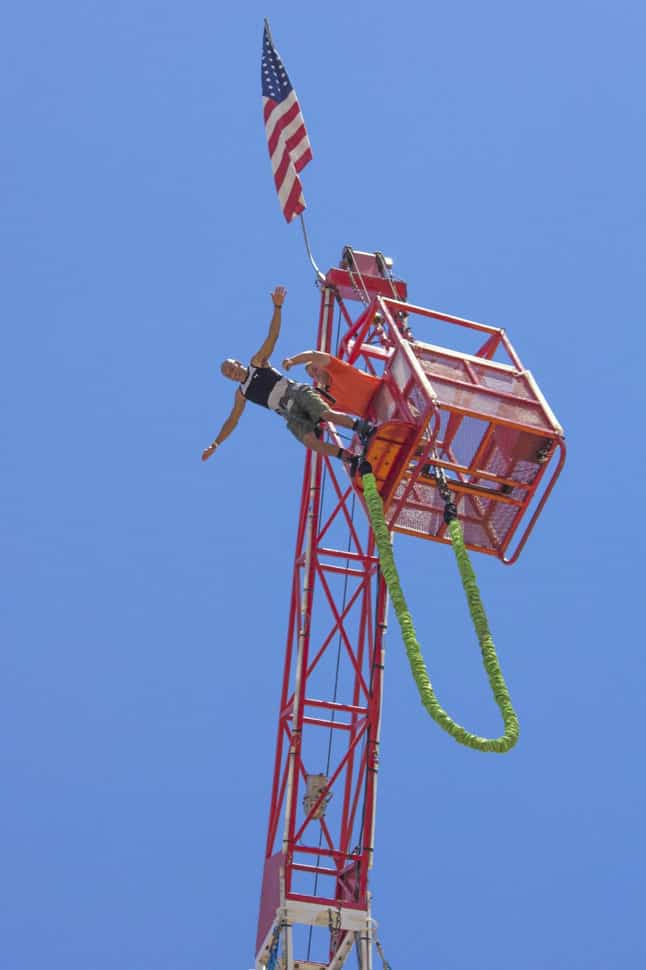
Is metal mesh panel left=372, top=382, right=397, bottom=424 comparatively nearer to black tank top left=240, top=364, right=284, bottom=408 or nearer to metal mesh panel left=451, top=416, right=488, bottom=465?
metal mesh panel left=451, top=416, right=488, bottom=465

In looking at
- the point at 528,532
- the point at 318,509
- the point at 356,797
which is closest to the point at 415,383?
the point at 528,532

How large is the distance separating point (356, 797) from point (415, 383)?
6.76 metres

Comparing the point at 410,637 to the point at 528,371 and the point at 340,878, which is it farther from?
the point at 340,878

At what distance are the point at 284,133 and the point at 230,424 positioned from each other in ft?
16.5

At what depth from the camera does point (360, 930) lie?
28250 millimetres

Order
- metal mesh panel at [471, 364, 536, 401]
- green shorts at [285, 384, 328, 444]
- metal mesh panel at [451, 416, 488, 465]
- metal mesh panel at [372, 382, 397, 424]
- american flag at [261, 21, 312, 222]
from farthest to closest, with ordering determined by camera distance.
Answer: american flag at [261, 21, 312, 222]
green shorts at [285, 384, 328, 444]
metal mesh panel at [372, 382, 397, 424]
metal mesh panel at [471, 364, 536, 401]
metal mesh panel at [451, 416, 488, 465]

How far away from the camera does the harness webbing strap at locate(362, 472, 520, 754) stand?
22.1 m

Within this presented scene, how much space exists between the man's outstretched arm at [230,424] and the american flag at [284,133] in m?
3.79

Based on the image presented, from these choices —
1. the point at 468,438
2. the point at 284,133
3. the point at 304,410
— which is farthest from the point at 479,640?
the point at 284,133

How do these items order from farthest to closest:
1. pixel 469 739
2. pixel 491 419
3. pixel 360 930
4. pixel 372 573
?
pixel 372 573 < pixel 360 930 < pixel 491 419 < pixel 469 739

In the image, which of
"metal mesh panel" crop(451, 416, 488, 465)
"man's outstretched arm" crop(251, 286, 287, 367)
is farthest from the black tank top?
"metal mesh panel" crop(451, 416, 488, 465)

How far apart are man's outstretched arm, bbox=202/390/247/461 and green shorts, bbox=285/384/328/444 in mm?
1193

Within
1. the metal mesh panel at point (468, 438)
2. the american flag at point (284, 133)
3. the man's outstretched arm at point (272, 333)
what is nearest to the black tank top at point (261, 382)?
the man's outstretched arm at point (272, 333)

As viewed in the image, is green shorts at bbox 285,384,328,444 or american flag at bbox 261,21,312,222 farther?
american flag at bbox 261,21,312,222
